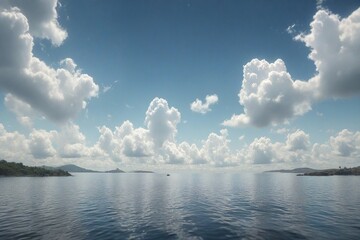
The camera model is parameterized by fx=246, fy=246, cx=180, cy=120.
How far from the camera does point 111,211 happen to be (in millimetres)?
58500

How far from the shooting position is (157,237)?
1441 inches

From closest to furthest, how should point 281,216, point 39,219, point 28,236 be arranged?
point 28,236 < point 39,219 < point 281,216

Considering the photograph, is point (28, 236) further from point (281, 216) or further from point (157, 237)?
point (281, 216)

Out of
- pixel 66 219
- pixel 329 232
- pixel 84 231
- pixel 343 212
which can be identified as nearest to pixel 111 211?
pixel 66 219

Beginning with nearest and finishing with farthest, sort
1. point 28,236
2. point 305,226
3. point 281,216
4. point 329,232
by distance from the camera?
point 28,236 < point 329,232 < point 305,226 < point 281,216

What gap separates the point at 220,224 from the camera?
45.2 m

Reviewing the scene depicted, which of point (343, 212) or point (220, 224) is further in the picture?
point (343, 212)

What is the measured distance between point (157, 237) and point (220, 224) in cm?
1389

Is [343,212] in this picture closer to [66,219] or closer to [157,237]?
[157,237]

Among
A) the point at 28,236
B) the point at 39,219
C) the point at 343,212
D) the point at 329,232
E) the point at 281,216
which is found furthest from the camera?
the point at 343,212

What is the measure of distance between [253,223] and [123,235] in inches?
934

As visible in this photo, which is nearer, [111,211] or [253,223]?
[253,223]

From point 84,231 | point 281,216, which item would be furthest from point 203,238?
point 281,216

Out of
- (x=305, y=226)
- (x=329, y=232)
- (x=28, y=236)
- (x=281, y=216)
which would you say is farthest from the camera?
(x=281, y=216)
